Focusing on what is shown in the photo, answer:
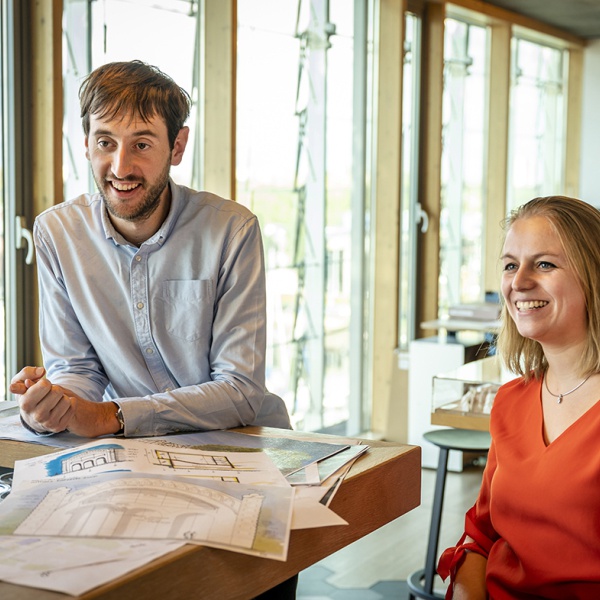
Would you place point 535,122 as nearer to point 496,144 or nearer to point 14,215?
point 496,144

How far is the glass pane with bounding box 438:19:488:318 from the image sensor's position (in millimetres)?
6438

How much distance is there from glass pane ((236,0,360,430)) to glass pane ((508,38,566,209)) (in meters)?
2.67

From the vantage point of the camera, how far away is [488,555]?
5.42 ft

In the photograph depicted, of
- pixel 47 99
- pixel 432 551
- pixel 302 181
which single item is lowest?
pixel 432 551

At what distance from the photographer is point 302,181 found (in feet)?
16.3

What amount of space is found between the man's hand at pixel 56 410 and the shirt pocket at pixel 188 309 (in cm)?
28

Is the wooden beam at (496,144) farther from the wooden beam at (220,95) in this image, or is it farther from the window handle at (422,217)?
the wooden beam at (220,95)

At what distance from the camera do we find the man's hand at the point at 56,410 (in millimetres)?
1533

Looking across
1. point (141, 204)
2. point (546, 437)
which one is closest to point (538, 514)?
point (546, 437)

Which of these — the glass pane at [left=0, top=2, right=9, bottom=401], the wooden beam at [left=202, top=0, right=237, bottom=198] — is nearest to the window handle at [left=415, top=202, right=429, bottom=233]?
the wooden beam at [left=202, top=0, right=237, bottom=198]

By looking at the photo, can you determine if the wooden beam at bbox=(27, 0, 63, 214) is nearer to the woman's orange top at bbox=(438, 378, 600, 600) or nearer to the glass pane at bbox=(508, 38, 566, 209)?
the woman's orange top at bbox=(438, 378, 600, 600)

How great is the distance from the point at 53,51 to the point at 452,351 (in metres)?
2.73

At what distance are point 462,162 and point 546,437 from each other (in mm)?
5157

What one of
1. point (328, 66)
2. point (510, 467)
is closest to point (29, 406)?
point (510, 467)
